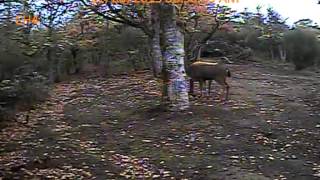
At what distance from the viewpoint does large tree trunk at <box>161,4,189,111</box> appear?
11.3 meters

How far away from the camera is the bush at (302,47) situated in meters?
21.9

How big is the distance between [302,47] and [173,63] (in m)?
12.2

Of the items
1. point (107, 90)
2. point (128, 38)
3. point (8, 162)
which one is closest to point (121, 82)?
point (107, 90)

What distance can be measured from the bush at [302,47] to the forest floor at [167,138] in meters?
6.91

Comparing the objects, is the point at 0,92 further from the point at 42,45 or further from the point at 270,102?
the point at 42,45

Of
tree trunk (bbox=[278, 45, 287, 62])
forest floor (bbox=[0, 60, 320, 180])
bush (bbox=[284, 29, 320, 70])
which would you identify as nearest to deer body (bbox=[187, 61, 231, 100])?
forest floor (bbox=[0, 60, 320, 180])

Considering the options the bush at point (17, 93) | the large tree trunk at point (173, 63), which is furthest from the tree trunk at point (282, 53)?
the bush at point (17, 93)

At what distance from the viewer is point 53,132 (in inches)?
404

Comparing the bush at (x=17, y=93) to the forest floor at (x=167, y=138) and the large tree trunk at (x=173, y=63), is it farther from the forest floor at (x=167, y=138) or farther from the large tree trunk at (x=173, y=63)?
the large tree trunk at (x=173, y=63)

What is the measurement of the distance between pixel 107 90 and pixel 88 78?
556 centimetres

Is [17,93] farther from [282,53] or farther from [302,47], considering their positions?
[282,53]

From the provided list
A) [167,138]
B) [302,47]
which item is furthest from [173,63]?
[302,47]

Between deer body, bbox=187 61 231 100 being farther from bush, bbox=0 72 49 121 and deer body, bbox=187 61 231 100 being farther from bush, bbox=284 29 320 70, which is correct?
bush, bbox=284 29 320 70

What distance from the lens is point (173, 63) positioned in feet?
37.4
